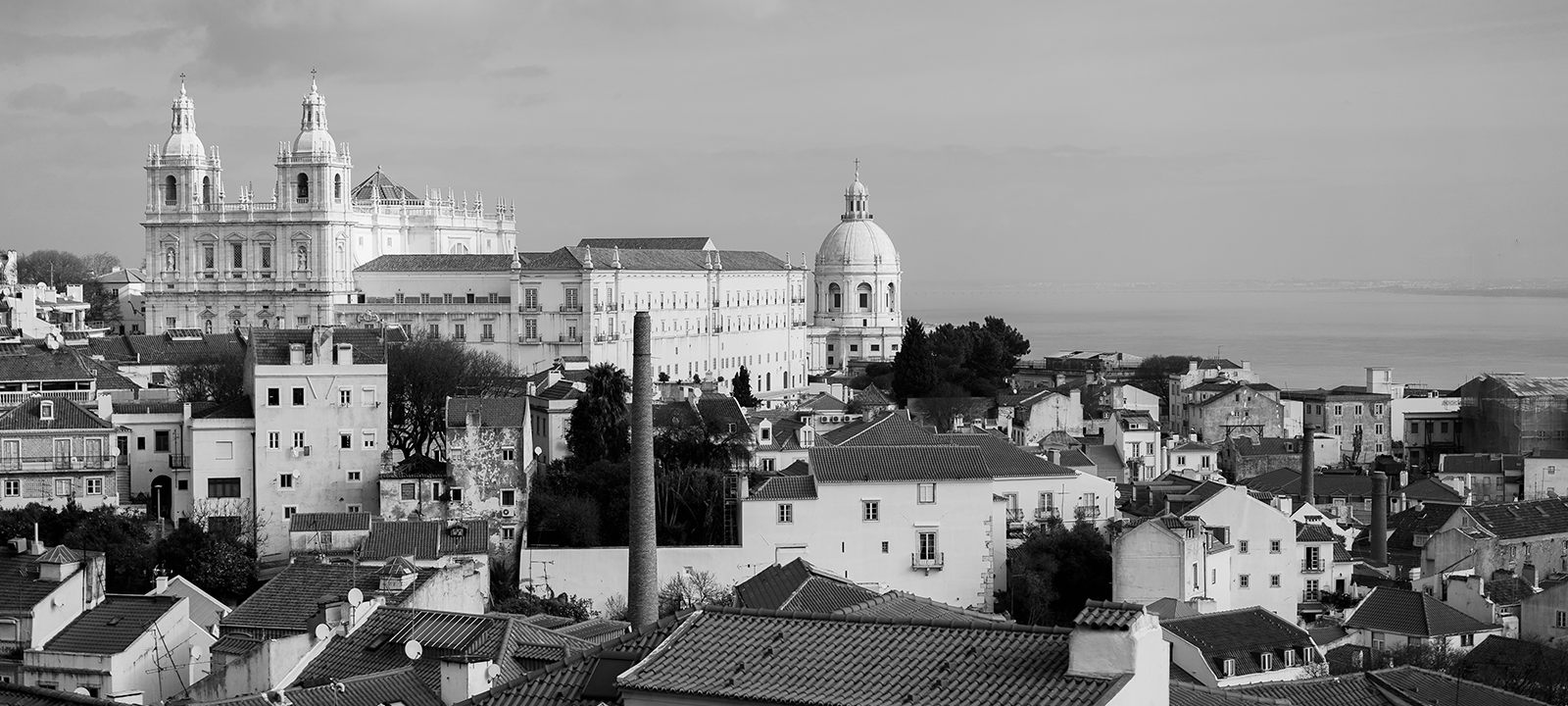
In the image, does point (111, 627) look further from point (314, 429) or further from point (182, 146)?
point (182, 146)

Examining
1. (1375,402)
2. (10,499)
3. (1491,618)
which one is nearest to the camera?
(1491,618)

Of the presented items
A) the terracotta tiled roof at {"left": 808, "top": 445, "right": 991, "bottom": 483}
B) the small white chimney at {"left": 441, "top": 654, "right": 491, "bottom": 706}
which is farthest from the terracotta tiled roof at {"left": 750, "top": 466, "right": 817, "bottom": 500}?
the small white chimney at {"left": 441, "top": 654, "right": 491, "bottom": 706}

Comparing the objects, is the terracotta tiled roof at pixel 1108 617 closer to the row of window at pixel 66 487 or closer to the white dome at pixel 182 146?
the row of window at pixel 66 487

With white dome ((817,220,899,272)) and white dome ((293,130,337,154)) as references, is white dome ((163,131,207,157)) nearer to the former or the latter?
white dome ((293,130,337,154))

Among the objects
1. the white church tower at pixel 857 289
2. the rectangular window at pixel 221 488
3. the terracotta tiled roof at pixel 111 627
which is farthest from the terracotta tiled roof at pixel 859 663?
the white church tower at pixel 857 289

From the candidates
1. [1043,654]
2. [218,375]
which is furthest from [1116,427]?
[1043,654]

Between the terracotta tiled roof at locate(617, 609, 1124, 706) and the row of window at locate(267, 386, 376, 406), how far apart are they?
25.7 meters

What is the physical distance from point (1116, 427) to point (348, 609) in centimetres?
3242

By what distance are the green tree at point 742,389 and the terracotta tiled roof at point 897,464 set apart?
2215 centimetres

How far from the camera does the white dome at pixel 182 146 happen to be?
2785 inches

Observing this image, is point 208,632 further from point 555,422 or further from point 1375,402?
point 1375,402

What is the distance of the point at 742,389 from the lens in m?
66.9

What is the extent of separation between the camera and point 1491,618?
34750 mm

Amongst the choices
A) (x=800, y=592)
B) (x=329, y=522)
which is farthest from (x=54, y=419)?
(x=800, y=592)
